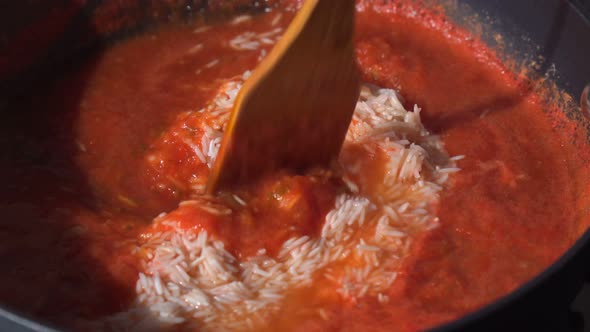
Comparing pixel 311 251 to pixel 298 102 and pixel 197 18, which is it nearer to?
pixel 298 102

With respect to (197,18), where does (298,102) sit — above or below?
above

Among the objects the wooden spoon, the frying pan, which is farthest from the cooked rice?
the frying pan

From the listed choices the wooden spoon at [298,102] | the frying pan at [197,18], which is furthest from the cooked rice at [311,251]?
the frying pan at [197,18]

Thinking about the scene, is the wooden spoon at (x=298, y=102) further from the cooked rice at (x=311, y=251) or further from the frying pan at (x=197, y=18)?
the frying pan at (x=197, y=18)

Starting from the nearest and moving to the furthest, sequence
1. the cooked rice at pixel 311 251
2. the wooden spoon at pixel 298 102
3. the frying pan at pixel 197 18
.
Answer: the cooked rice at pixel 311 251 → the wooden spoon at pixel 298 102 → the frying pan at pixel 197 18

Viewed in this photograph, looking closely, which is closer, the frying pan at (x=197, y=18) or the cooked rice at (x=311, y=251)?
the cooked rice at (x=311, y=251)

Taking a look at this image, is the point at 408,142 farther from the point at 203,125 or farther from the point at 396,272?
the point at 203,125

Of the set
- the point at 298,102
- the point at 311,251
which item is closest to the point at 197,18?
the point at 298,102
